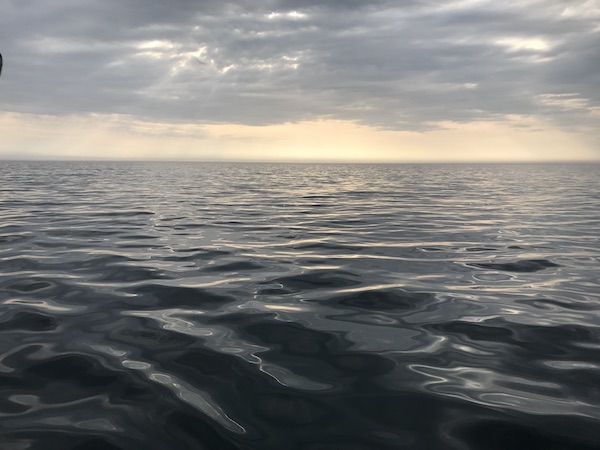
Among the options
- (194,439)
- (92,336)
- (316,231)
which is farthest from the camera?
(316,231)

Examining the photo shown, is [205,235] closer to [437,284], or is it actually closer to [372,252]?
[372,252]

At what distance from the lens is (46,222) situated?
1402 cm

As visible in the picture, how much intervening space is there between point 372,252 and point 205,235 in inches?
197

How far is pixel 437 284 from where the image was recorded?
24.6ft

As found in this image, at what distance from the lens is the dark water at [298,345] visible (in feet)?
10.8

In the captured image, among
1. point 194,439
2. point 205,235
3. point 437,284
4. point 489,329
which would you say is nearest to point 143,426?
point 194,439

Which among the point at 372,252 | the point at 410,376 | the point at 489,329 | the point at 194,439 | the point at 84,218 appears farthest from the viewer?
the point at 84,218

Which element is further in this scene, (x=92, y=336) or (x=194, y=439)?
(x=92, y=336)

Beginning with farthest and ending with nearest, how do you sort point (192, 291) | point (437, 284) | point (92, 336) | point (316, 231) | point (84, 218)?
point (84, 218) < point (316, 231) < point (437, 284) < point (192, 291) < point (92, 336)

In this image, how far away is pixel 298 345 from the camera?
489cm

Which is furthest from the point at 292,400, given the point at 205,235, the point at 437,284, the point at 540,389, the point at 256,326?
the point at 205,235

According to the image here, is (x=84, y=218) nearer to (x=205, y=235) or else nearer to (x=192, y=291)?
(x=205, y=235)

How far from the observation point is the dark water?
329 centimetres

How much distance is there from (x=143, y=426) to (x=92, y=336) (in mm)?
2175
